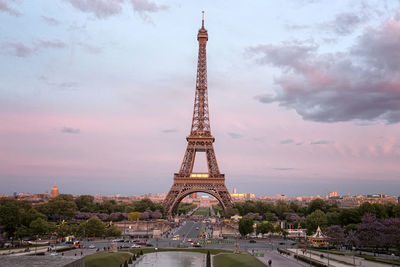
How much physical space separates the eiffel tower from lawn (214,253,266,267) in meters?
51.9

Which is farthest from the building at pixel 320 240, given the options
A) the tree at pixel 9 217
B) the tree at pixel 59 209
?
the tree at pixel 59 209

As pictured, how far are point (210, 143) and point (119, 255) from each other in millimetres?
60256

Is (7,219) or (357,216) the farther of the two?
(357,216)

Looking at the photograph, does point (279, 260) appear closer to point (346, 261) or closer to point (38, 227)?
point (346, 261)

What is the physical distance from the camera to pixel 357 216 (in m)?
86.8

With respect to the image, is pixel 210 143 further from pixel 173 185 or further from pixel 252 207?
pixel 252 207

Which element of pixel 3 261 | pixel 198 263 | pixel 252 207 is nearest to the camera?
pixel 3 261

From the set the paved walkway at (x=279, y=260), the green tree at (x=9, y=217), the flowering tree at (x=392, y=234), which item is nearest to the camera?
the paved walkway at (x=279, y=260)

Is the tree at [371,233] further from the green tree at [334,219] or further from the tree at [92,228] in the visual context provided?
the tree at [92,228]

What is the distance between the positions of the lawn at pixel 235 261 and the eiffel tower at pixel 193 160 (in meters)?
51.9

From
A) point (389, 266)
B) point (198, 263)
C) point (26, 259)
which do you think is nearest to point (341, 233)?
point (389, 266)

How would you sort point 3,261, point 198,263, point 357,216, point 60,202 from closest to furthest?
point 3,261, point 198,263, point 357,216, point 60,202

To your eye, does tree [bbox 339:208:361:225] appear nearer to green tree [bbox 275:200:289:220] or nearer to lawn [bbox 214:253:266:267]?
green tree [bbox 275:200:289:220]

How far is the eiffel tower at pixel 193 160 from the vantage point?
109500 mm
